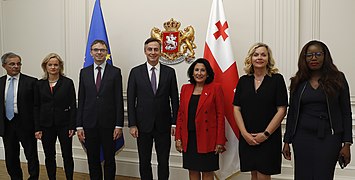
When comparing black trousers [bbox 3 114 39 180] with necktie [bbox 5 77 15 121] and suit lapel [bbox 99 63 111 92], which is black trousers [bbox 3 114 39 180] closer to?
necktie [bbox 5 77 15 121]

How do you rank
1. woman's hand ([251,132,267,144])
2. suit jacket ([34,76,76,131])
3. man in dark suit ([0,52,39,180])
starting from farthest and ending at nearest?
man in dark suit ([0,52,39,180]) → suit jacket ([34,76,76,131]) → woman's hand ([251,132,267,144])

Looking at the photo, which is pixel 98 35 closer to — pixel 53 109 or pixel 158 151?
pixel 53 109

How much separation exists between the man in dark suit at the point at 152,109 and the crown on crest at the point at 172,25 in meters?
0.90

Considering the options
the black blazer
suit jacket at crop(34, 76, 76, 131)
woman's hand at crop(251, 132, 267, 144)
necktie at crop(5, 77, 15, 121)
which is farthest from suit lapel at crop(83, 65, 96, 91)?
the black blazer

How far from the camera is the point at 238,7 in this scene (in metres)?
3.97

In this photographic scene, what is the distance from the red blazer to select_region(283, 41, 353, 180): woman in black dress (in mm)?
721

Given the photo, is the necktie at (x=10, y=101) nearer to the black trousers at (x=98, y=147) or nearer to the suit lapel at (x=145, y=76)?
the black trousers at (x=98, y=147)

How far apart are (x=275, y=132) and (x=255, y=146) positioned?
0.19 m

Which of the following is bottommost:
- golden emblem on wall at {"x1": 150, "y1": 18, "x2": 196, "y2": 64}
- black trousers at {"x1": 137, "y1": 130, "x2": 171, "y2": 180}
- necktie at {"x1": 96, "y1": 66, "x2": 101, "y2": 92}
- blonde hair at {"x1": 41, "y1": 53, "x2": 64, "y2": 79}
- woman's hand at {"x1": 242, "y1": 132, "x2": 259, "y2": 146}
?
black trousers at {"x1": 137, "y1": 130, "x2": 171, "y2": 180}

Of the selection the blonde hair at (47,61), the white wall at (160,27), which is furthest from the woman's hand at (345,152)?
the blonde hair at (47,61)

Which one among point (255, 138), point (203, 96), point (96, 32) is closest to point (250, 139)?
point (255, 138)

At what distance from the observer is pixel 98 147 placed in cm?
360

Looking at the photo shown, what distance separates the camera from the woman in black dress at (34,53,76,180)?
365 centimetres

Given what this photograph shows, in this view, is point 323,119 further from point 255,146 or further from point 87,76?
point 87,76
